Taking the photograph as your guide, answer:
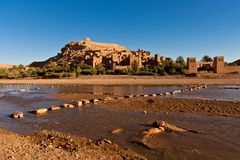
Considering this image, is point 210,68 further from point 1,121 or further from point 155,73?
point 1,121

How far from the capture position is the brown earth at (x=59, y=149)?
6.27 metres

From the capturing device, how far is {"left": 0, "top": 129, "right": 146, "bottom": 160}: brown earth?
627cm

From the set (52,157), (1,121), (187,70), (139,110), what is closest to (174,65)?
(187,70)

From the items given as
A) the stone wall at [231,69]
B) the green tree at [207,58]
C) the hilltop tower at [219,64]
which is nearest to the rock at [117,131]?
the hilltop tower at [219,64]

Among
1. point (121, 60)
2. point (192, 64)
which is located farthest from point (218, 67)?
point (121, 60)

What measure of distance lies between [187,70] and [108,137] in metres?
47.0

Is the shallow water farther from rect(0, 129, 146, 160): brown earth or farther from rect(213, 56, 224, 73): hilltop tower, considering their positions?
rect(213, 56, 224, 73): hilltop tower

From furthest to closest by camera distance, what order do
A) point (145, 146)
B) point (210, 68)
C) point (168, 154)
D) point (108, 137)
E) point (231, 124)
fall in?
point (210, 68) < point (231, 124) < point (108, 137) < point (145, 146) < point (168, 154)

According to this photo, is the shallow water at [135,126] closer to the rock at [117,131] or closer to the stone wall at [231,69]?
the rock at [117,131]

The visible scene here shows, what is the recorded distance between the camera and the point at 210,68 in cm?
5712

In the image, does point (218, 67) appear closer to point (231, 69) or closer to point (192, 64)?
point (231, 69)

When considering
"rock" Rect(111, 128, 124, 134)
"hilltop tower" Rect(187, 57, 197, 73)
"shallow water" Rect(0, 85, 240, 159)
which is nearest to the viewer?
"shallow water" Rect(0, 85, 240, 159)

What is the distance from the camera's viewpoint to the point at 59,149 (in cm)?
688

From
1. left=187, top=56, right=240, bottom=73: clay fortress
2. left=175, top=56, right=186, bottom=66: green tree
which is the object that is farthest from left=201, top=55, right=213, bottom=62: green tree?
left=187, top=56, right=240, bottom=73: clay fortress
